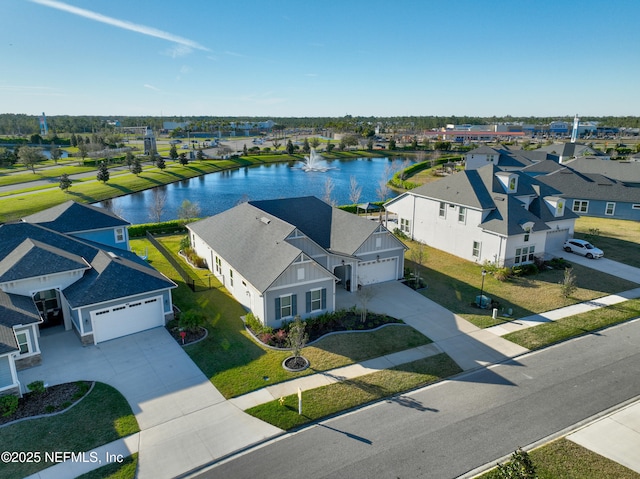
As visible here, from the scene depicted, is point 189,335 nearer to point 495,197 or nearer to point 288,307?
point 288,307

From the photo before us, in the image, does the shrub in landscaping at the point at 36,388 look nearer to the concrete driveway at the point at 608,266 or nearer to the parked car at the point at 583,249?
the concrete driveway at the point at 608,266

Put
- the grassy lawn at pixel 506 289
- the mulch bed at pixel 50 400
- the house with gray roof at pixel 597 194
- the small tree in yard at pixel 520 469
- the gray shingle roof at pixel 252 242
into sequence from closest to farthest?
the small tree in yard at pixel 520 469
the mulch bed at pixel 50 400
the gray shingle roof at pixel 252 242
the grassy lawn at pixel 506 289
the house with gray roof at pixel 597 194

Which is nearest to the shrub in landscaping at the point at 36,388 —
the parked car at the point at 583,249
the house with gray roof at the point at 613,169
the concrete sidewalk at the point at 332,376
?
the concrete sidewalk at the point at 332,376

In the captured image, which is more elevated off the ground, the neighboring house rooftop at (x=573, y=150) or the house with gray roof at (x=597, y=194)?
the neighboring house rooftop at (x=573, y=150)

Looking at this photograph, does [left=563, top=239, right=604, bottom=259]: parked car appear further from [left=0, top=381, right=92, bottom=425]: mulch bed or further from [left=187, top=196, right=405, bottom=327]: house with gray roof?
[left=0, top=381, right=92, bottom=425]: mulch bed

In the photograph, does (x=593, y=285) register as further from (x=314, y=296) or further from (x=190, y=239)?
(x=190, y=239)

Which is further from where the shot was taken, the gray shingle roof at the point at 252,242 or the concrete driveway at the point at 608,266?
the concrete driveway at the point at 608,266
